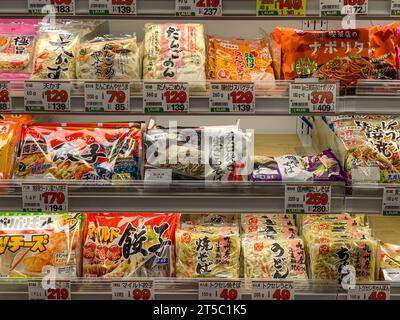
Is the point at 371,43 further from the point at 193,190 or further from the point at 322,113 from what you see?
the point at 193,190

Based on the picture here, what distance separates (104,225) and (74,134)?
1.11 feet

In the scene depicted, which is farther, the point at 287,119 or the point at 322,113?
the point at 287,119

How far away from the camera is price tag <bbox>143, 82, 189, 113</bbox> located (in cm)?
168

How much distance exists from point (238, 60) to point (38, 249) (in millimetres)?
946

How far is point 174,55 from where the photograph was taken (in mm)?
1867

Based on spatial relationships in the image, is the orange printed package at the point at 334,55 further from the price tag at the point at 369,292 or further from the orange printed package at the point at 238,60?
the price tag at the point at 369,292

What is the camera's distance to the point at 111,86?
1681 mm

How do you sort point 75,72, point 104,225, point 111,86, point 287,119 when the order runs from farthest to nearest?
point 287,119, point 104,225, point 75,72, point 111,86

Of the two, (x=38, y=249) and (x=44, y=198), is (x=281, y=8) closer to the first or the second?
(x=44, y=198)

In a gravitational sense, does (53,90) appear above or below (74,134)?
above

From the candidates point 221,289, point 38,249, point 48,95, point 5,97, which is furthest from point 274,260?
point 5,97

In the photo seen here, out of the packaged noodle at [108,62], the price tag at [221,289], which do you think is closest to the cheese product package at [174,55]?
the packaged noodle at [108,62]

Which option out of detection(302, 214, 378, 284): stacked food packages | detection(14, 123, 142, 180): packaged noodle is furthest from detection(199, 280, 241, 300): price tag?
detection(14, 123, 142, 180): packaged noodle
